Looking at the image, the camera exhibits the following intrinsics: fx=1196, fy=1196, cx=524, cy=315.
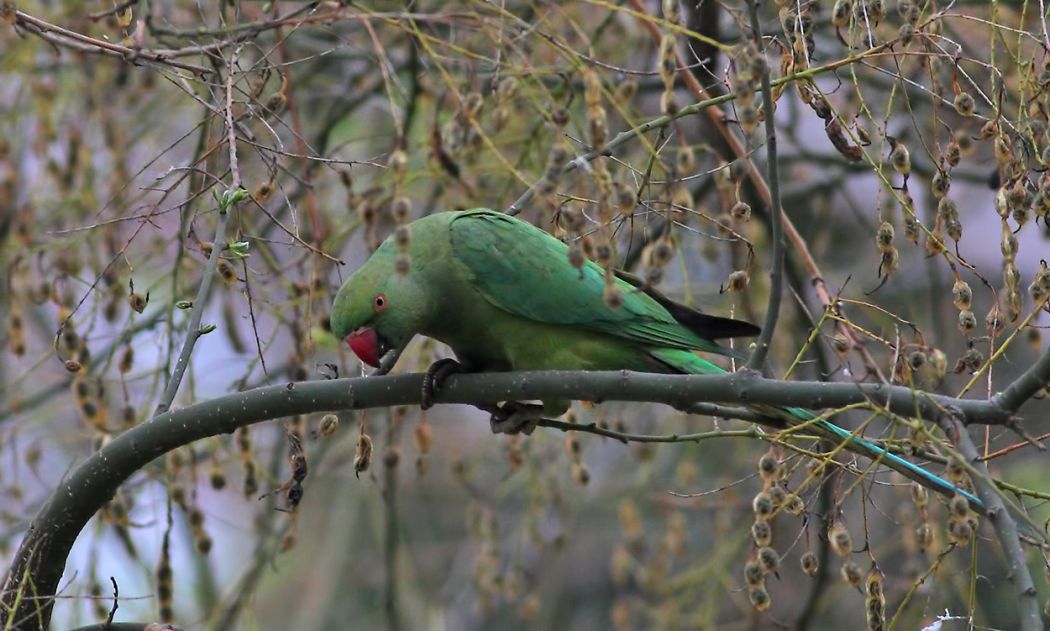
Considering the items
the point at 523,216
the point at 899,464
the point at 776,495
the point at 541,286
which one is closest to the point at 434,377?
the point at 541,286

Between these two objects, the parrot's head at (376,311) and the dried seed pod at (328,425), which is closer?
the dried seed pod at (328,425)

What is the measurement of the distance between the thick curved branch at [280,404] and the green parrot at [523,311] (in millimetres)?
787

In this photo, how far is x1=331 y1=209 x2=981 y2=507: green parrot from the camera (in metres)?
3.31

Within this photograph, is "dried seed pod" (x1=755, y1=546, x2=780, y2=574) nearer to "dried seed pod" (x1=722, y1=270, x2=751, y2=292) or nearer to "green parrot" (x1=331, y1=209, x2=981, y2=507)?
"dried seed pod" (x1=722, y1=270, x2=751, y2=292)

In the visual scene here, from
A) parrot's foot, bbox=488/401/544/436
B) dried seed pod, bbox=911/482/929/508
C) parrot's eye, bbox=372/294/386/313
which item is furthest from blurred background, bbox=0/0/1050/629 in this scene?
parrot's foot, bbox=488/401/544/436

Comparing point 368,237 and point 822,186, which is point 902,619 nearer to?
point 822,186

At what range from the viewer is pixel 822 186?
17.0 feet

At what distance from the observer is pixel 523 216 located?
479 centimetres

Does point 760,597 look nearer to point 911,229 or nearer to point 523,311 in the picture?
point 911,229

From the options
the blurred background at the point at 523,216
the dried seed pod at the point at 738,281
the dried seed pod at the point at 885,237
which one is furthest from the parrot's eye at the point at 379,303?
the dried seed pod at the point at 885,237

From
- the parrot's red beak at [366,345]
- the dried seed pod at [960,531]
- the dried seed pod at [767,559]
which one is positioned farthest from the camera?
the parrot's red beak at [366,345]

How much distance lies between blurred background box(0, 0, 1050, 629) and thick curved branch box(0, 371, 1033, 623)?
156 mm

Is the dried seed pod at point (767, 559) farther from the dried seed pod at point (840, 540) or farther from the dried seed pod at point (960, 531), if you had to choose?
the dried seed pod at point (960, 531)

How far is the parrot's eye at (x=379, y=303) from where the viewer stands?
3152mm
